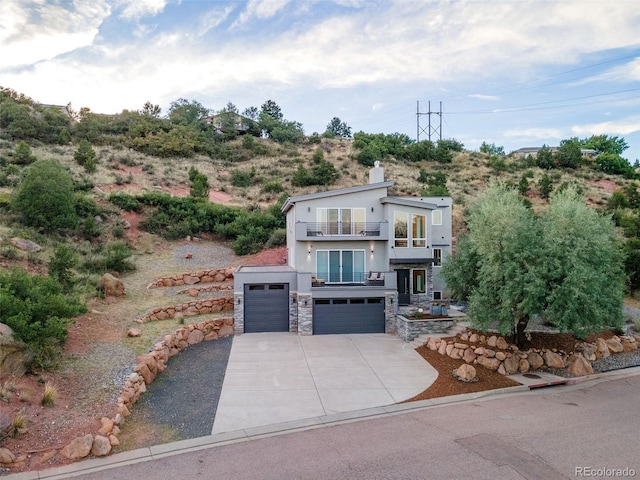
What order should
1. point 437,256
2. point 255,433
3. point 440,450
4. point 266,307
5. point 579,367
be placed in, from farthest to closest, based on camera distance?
point 437,256 < point 266,307 < point 579,367 < point 255,433 < point 440,450

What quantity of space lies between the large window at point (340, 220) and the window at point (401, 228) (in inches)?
63.3

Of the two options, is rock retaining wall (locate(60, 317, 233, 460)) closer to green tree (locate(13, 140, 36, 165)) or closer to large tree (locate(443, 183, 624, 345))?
large tree (locate(443, 183, 624, 345))

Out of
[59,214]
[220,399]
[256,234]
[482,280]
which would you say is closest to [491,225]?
[482,280]

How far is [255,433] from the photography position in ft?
30.3

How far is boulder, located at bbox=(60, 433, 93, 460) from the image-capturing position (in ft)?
25.7

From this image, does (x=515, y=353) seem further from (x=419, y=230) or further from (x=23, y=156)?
(x=23, y=156)

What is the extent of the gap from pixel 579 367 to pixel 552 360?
792mm

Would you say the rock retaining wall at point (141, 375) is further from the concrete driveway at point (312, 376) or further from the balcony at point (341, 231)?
the balcony at point (341, 231)

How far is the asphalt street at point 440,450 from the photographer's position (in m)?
7.56

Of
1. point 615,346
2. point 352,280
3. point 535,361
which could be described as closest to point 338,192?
point 352,280

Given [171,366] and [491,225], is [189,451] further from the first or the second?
[491,225]

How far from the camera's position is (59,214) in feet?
77.7

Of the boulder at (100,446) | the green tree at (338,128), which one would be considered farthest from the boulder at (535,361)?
the green tree at (338,128)

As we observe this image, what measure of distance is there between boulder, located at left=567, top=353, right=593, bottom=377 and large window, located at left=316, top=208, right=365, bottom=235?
9839 mm
